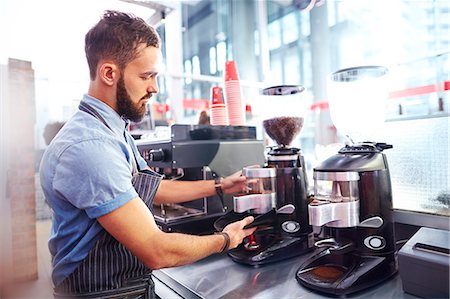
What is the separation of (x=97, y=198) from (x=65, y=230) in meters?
0.19

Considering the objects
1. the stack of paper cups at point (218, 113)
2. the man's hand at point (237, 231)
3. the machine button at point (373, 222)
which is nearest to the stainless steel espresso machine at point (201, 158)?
the stack of paper cups at point (218, 113)

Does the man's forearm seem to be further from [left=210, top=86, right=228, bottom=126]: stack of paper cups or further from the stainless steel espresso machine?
[left=210, top=86, right=228, bottom=126]: stack of paper cups

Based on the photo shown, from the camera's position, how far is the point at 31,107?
667mm

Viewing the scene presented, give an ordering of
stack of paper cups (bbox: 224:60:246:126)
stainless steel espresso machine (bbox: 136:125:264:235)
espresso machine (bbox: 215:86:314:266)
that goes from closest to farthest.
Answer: espresso machine (bbox: 215:86:314:266) < stainless steel espresso machine (bbox: 136:125:264:235) < stack of paper cups (bbox: 224:60:246:126)

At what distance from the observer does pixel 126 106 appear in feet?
2.95

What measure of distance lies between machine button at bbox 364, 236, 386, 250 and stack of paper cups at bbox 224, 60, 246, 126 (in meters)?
0.69

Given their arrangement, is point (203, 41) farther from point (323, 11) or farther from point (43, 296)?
point (43, 296)

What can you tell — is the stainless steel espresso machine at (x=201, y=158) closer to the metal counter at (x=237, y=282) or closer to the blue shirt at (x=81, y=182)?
the metal counter at (x=237, y=282)

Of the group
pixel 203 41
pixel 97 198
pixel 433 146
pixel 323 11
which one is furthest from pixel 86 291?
pixel 203 41

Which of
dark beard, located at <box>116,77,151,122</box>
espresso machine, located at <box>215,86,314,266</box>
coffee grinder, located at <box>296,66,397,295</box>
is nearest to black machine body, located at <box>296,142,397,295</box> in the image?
coffee grinder, located at <box>296,66,397,295</box>

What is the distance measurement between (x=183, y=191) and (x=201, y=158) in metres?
0.14

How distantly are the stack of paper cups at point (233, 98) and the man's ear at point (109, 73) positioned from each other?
58cm

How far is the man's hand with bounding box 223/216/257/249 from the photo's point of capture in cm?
87

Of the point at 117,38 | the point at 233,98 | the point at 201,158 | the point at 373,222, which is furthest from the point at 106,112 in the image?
the point at 373,222
